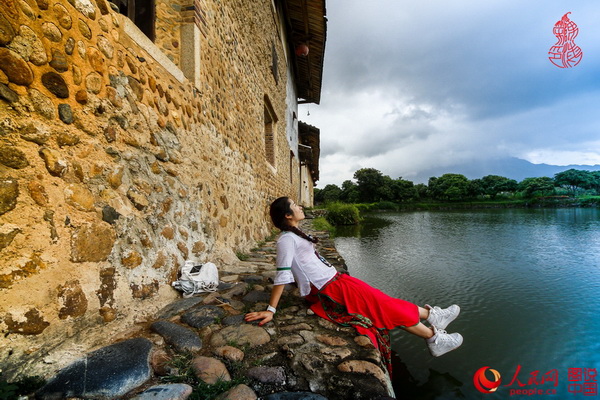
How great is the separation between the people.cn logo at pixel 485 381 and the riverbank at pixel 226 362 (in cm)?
121

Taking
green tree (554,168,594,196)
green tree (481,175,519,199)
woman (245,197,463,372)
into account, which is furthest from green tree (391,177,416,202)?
woman (245,197,463,372)

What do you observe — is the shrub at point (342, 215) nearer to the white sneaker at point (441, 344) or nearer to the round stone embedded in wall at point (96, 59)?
the white sneaker at point (441, 344)

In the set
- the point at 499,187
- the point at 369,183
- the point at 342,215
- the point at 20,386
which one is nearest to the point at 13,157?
the point at 20,386

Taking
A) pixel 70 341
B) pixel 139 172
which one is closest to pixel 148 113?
pixel 139 172

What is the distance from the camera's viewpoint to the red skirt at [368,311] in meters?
1.78

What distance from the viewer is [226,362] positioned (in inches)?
54.4

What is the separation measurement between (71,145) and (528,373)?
3558 millimetres

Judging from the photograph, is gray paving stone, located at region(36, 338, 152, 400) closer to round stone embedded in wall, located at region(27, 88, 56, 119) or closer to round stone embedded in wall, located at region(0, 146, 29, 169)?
round stone embedded in wall, located at region(0, 146, 29, 169)

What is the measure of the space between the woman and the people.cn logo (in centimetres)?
43

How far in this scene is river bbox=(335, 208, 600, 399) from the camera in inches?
81.8

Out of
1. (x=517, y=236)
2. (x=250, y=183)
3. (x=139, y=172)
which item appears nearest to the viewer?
(x=139, y=172)

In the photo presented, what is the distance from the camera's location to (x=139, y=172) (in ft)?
6.35

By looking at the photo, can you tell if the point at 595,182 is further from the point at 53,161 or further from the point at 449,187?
the point at 53,161

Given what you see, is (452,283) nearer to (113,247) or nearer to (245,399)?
(245,399)
